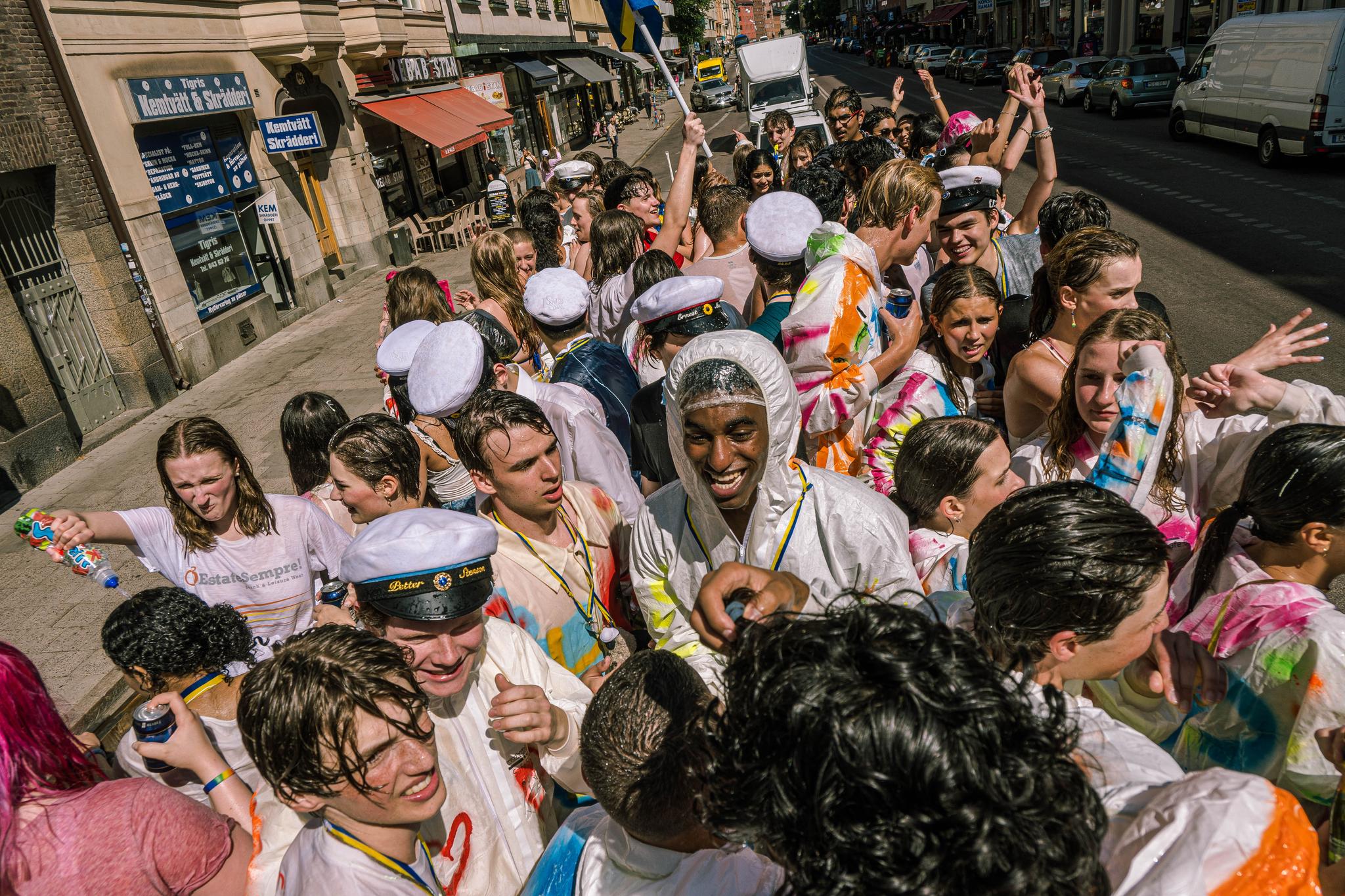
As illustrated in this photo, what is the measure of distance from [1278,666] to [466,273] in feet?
53.4

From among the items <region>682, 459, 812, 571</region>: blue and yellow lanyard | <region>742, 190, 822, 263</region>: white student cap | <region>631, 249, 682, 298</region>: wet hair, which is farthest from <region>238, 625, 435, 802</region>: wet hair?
<region>631, 249, 682, 298</region>: wet hair

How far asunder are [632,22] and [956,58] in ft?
116

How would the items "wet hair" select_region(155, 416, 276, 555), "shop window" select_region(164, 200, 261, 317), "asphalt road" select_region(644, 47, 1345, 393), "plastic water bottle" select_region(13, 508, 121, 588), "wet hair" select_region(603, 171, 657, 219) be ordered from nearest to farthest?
"plastic water bottle" select_region(13, 508, 121, 588)
"wet hair" select_region(155, 416, 276, 555)
"wet hair" select_region(603, 171, 657, 219)
"asphalt road" select_region(644, 47, 1345, 393)
"shop window" select_region(164, 200, 261, 317)

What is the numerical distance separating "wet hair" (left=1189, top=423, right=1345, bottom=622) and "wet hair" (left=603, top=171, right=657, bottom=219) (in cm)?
544

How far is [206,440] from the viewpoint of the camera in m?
3.12

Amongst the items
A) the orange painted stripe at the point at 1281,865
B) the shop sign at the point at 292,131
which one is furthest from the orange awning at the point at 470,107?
the orange painted stripe at the point at 1281,865

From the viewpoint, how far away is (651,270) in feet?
13.8

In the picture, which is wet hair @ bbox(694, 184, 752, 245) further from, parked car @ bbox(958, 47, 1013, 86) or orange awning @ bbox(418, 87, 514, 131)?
parked car @ bbox(958, 47, 1013, 86)

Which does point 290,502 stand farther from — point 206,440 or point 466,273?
point 466,273

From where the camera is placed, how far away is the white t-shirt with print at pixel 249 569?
3158 mm

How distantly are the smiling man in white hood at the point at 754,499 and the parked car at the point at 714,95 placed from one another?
44.7m

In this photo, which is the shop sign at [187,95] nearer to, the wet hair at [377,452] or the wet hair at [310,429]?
the wet hair at [310,429]

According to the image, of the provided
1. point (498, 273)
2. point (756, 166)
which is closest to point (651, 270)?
point (498, 273)

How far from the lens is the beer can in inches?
85.3
